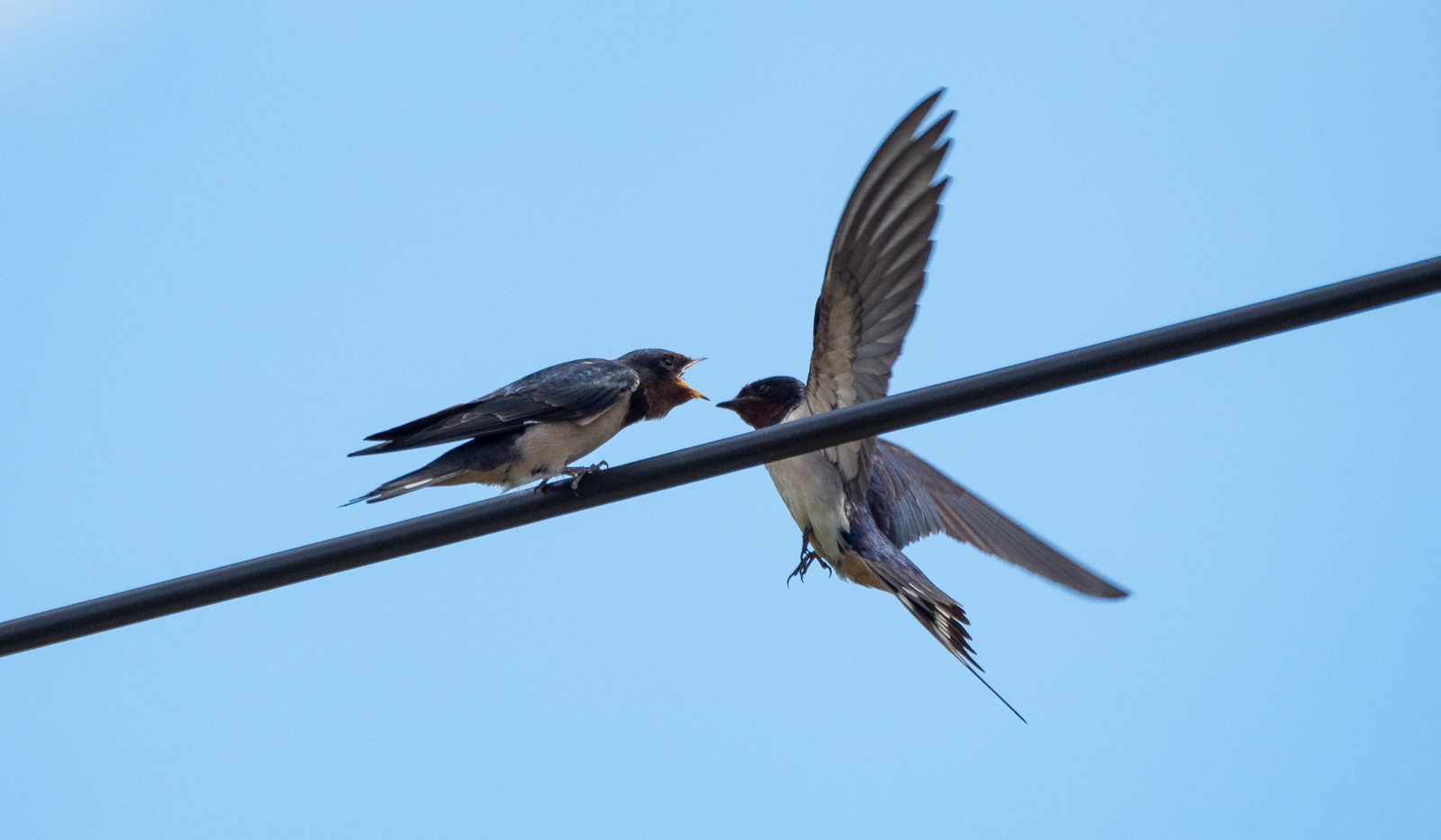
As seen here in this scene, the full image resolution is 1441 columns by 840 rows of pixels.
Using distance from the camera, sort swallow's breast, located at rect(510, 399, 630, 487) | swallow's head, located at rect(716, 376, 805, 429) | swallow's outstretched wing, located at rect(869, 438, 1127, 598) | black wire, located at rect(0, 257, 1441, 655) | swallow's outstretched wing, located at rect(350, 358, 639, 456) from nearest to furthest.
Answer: black wire, located at rect(0, 257, 1441, 655), swallow's outstretched wing, located at rect(350, 358, 639, 456), swallow's breast, located at rect(510, 399, 630, 487), swallow's outstretched wing, located at rect(869, 438, 1127, 598), swallow's head, located at rect(716, 376, 805, 429)

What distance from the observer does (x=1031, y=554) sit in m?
3.52

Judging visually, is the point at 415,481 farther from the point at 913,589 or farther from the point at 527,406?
the point at 913,589

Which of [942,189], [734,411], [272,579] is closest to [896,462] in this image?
[734,411]

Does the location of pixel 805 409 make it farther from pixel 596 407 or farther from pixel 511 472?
pixel 511 472

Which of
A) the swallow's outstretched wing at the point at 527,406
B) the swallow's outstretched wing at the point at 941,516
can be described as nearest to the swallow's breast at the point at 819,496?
the swallow's outstretched wing at the point at 941,516

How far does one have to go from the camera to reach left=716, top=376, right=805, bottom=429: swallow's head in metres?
3.94

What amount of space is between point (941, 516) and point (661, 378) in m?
0.99

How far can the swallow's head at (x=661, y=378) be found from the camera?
3.51 m

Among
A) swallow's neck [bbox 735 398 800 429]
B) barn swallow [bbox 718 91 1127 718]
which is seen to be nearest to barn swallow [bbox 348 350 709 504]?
barn swallow [bbox 718 91 1127 718]

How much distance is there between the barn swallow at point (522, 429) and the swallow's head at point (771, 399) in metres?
0.84

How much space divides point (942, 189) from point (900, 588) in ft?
3.61

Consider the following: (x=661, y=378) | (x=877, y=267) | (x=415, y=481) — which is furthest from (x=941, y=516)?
(x=415, y=481)

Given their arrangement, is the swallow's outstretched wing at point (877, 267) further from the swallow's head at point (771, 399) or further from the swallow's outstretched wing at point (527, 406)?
the swallow's head at point (771, 399)

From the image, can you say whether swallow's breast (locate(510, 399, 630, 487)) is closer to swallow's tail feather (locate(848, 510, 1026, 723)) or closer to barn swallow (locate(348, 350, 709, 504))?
barn swallow (locate(348, 350, 709, 504))
